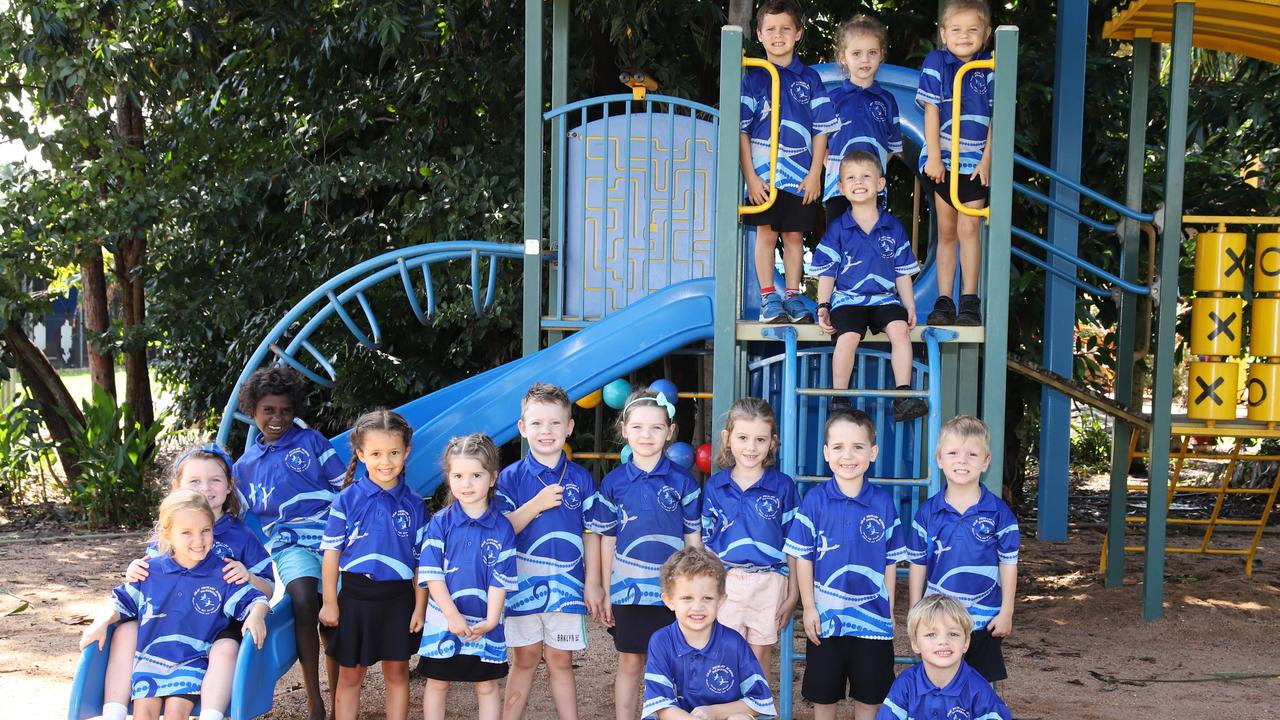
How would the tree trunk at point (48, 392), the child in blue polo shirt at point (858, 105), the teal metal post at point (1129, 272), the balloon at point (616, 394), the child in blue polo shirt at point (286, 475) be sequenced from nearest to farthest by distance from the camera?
1. the child in blue polo shirt at point (286, 475)
2. the child in blue polo shirt at point (858, 105)
3. the balloon at point (616, 394)
4. the teal metal post at point (1129, 272)
5. the tree trunk at point (48, 392)

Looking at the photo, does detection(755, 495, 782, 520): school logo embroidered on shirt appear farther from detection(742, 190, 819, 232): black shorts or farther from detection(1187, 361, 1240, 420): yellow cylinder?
detection(1187, 361, 1240, 420): yellow cylinder

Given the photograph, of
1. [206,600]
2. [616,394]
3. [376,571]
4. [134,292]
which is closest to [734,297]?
[376,571]

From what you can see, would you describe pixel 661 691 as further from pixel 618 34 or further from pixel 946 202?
pixel 618 34

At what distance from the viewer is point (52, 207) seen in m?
8.77

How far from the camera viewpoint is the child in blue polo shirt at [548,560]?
417 centimetres

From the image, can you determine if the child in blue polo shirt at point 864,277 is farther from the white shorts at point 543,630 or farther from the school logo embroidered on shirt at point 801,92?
the white shorts at point 543,630

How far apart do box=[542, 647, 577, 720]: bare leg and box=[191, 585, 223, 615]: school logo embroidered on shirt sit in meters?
1.10

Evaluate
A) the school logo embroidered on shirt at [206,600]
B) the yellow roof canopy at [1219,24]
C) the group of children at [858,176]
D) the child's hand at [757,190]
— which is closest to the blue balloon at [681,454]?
the group of children at [858,176]

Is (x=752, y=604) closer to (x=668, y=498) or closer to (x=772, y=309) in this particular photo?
(x=668, y=498)

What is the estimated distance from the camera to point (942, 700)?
11.5 feet

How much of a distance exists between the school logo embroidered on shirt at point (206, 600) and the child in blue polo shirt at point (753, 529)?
1628 millimetres

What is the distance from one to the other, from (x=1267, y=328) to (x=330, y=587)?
4976 millimetres

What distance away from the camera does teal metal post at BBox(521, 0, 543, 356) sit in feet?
20.8

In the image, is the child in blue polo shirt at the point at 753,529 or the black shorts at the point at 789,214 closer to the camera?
the child in blue polo shirt at the point at 753,529
